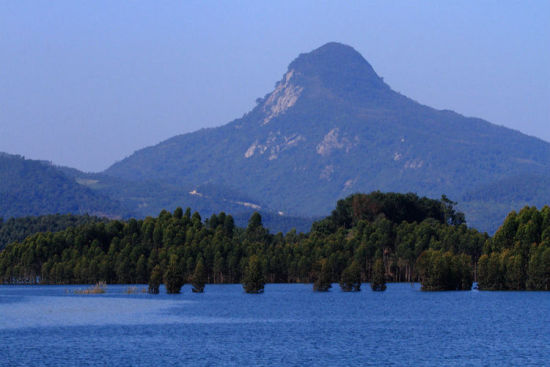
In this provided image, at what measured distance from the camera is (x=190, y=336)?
98562mm

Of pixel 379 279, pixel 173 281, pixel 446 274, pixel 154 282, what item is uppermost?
pixel 446 274

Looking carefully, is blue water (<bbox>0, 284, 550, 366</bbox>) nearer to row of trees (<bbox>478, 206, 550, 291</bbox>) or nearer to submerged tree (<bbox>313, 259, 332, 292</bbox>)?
row of trees (<bbox>478, 206, 550, 291</bbox>)

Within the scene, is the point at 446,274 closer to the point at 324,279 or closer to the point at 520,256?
the point at 520,256

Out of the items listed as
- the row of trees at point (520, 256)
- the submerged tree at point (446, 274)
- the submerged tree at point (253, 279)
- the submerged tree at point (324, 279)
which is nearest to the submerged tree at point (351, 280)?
the submerged tree at point (324, 279)

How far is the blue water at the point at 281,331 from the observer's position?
80.2 metres

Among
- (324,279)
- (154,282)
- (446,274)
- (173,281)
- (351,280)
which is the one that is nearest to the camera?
(154,282)

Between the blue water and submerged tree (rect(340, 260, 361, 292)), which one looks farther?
submerged tree (rect(340, 260, 361, 292))

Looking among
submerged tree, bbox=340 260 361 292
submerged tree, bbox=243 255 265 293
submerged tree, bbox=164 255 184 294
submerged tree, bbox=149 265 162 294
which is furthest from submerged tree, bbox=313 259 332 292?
submerged tree, bbox=149 265 162 294

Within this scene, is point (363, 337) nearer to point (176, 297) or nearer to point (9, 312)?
point (9, 312)

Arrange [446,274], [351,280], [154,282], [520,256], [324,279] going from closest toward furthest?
1. [520,256]
2. [154,282]
3. [446,274]
4. [351,280]
5. [324,279]

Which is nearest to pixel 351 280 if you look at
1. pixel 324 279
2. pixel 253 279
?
pixel 324 279

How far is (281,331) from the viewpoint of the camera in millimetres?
103375

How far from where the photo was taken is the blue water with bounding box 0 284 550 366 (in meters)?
80.2

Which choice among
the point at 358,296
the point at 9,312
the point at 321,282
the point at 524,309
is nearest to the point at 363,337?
the point at 524,309
